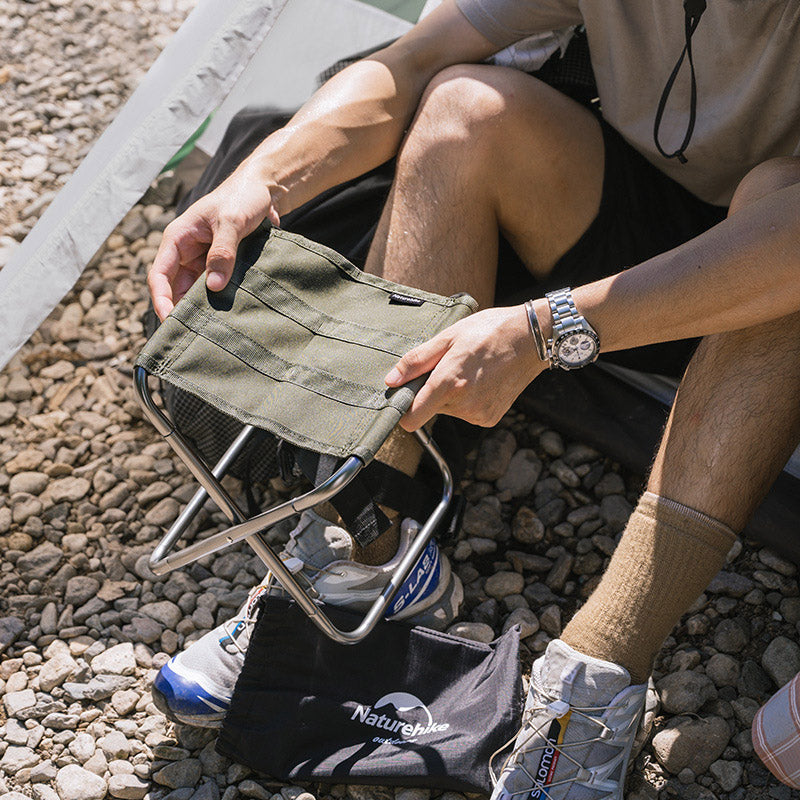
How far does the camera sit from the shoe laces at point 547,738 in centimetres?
182

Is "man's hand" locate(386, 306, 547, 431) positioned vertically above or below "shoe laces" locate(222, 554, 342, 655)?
above

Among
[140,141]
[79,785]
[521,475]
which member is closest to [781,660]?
[521,475]

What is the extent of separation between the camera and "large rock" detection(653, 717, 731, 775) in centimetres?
199

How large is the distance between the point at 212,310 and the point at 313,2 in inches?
61.4

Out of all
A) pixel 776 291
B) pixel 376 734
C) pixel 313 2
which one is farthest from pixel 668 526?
pixel 313 2

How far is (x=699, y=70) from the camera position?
2.14m

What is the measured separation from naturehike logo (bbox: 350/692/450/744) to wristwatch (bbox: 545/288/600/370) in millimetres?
778

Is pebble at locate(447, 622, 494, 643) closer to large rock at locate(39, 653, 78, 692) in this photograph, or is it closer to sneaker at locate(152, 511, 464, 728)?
sneaker at locate(152, 511, 464, 728)

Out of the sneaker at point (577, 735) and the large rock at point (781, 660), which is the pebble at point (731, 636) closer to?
the large rock at point (781, 660)

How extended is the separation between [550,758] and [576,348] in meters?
0.77

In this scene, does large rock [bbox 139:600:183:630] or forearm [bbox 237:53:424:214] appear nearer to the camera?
forearm [bbox 237:53:424:214]

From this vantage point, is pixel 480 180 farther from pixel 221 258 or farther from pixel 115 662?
pixel 115 662

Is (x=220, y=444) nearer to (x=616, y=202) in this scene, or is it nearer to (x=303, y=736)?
(x=303, y=736)

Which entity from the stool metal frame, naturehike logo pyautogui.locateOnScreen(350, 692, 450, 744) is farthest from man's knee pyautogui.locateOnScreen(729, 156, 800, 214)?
naturehike logo pyautogui.locateOnScreen(350, 692, 450, 744)
